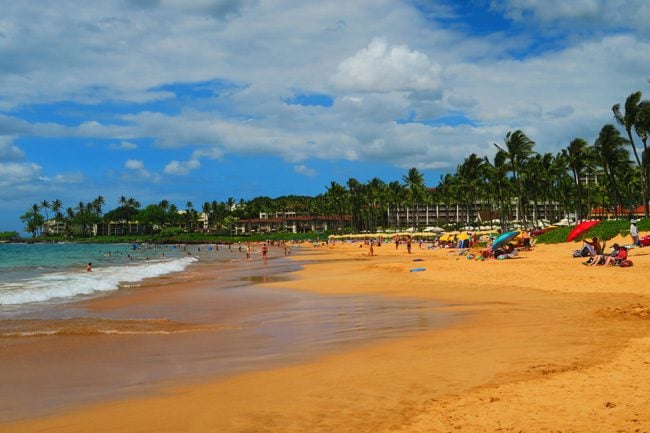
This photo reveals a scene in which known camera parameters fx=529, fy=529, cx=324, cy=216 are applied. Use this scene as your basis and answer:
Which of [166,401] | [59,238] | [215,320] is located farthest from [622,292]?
[59,238]

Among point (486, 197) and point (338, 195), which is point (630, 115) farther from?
point (338, 195)

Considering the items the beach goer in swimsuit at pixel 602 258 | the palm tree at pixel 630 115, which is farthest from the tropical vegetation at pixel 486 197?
the beach goer in swimsuit at pixel 602 258

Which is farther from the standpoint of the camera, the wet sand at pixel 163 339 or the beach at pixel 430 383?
the wet sand at pixel 163 339

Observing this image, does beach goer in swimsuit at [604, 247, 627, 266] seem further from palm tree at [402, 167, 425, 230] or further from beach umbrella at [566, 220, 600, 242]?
palm tree at [402, 167, 425, 230]

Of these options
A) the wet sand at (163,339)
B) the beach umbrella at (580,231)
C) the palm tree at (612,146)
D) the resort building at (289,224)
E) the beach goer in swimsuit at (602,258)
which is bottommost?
the wet sand at (163,339)

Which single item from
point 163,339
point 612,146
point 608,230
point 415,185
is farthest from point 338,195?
point 163,339

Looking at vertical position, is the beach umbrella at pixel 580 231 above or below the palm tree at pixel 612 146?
below

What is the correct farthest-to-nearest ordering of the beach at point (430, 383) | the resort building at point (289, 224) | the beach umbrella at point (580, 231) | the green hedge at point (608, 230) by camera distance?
the resort building at point (289, 224) → the beach umbrella at point (580, 231) → the green hedge at point (608, 230) → the beach at point (430, 383)

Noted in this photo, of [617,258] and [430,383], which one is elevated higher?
[617,258]

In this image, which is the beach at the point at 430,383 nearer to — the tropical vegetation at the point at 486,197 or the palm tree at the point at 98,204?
the tropical vegetation at the point at 486,197

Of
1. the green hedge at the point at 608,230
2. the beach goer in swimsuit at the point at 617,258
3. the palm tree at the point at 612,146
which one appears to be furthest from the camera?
the palm tree at the point at 612,146

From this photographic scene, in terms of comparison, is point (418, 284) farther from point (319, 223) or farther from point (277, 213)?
point (277, 213)

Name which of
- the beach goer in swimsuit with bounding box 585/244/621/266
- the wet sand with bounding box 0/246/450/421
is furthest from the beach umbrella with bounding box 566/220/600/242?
the wet sand with bounding box 0/246/450/421

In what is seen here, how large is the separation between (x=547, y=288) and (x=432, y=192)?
106675 mm
